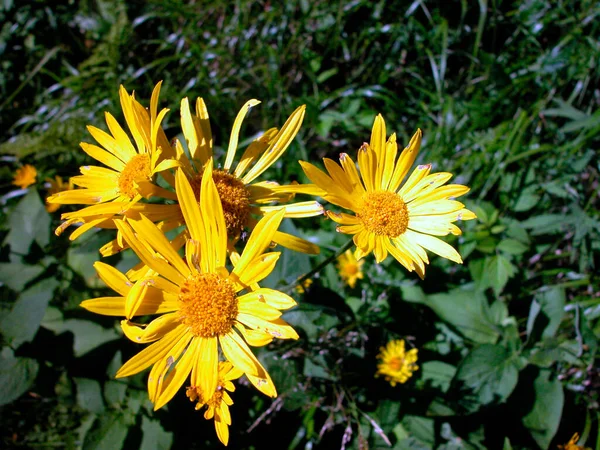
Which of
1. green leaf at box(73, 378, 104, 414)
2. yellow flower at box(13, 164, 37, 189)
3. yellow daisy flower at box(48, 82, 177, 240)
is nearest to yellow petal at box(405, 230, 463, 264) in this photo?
yellow daisy flower at box(48, 82, 177, 240)

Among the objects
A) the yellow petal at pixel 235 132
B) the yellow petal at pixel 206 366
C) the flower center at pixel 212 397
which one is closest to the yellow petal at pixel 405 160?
the yellow petal at pixel 235 132

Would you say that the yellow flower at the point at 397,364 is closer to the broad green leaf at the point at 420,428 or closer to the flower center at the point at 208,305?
the broad green leaf at the point at 420,428

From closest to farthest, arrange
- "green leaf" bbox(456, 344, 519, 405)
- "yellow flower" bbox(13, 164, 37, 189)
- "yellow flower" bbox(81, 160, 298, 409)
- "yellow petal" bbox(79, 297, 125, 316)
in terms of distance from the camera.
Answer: "yellow petal" bbox(79, 297, 125, 316), "yellow flower" bbox(81, 160, 298, 409), "green leaf" bbox(456, 344, 519, 405), "yellow flower" bbox(13, 164, 37, 189)

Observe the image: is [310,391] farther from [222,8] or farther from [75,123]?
[222,8]

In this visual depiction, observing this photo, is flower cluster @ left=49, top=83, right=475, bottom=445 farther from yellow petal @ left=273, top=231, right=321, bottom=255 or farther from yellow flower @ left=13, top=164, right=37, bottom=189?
yellow flower @ left=13, top=164, right=37, bottom=189

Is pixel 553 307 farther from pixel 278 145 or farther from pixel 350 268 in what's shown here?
pixel 278 145
